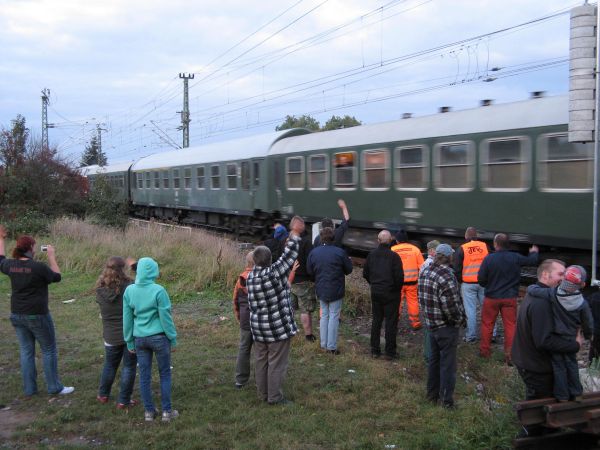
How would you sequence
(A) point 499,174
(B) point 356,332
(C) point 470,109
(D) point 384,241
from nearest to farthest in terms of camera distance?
(D) point 384,241 → (B) point 356,332 → (A) point 499,174 → (C) point 470,109

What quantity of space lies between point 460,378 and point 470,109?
6646 mm

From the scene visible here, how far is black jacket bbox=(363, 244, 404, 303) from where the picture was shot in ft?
24.8

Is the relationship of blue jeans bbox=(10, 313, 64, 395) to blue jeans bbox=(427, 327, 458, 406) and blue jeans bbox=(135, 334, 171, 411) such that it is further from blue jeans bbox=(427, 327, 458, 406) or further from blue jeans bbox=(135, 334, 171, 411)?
blue jeans bbox=(427, 327, 458, 406)

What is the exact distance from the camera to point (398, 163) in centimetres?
1318

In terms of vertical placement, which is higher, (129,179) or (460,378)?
(129,179)

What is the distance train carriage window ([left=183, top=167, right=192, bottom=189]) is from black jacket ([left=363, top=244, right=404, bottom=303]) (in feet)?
58.2

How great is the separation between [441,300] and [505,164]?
5686mm

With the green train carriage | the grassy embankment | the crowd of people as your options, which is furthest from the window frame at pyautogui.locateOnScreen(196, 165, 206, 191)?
the crowd of people

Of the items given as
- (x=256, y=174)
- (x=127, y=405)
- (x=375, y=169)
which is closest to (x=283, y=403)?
(x=127, y=405)

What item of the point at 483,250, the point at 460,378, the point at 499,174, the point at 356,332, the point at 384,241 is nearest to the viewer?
the point at 460,378

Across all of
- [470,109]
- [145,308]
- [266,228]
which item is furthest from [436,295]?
[266,228]

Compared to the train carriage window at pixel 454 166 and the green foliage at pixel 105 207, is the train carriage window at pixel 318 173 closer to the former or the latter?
the train carriage window at pixel 454 166

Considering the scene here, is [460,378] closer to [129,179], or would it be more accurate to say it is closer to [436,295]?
[436,295]

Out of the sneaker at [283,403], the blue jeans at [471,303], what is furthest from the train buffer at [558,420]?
the blue jeans at [471,303]
